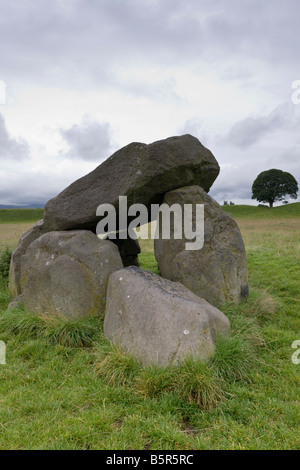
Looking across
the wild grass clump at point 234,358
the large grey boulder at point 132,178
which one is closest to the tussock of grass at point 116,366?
the wild grass clump at point 234,358

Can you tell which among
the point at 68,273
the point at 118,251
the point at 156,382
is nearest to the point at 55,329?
the point at 68,273

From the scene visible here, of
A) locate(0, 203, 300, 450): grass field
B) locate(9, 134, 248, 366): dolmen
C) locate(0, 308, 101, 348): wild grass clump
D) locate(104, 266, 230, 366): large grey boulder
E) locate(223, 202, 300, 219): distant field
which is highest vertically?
locate(223, 202, 300, 219): distant field

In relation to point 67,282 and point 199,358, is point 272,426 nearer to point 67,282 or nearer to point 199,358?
point 199,358

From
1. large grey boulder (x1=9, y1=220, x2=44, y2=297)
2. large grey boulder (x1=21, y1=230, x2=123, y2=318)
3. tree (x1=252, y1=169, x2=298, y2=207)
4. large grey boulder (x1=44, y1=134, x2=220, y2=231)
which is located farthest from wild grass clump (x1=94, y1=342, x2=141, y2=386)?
tree (x1=252, y1=169, x2=298, y2=207)

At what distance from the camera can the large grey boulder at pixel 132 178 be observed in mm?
7988

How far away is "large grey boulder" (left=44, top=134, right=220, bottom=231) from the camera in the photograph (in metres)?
7.99

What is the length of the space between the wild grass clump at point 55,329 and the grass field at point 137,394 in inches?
0.8

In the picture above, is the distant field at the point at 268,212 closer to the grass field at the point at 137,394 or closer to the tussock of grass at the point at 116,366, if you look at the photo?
the grass field at the point at 137,394

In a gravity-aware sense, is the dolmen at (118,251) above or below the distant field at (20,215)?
below

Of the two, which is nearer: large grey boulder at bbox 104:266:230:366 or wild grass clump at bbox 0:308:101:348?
large grey boulder at bbox 104:266:230:366

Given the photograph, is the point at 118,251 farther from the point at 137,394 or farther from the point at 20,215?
the point at 20,215

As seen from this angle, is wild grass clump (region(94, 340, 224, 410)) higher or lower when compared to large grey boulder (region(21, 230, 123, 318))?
lower

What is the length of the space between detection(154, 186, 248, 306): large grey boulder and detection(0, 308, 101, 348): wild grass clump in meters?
2.42

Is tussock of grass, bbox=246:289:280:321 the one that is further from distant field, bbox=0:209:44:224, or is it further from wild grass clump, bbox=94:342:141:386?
distant field, bbox=0:209:44:224
